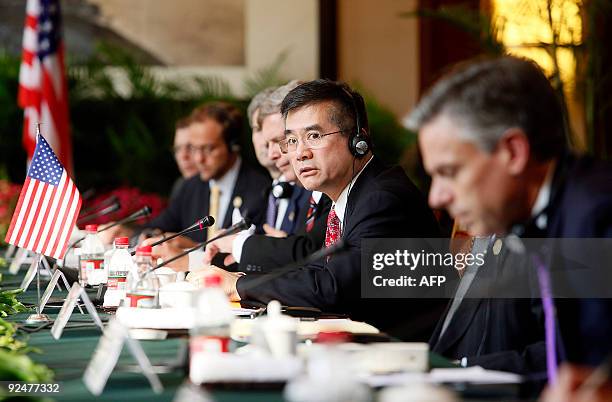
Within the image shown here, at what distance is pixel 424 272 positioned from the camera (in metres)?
3.54

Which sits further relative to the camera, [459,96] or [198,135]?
[198,135]

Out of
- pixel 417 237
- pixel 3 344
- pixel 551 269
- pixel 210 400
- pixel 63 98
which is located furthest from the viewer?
pixel 63 98

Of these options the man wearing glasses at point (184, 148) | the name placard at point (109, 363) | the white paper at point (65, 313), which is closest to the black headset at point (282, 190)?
the man wearing glasses at point (184, 148)

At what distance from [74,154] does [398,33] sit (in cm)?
295

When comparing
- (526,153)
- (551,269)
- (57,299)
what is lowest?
(57,299)

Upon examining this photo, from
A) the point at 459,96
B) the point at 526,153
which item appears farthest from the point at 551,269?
the point at 459,96

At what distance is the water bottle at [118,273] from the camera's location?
3322 millimetres

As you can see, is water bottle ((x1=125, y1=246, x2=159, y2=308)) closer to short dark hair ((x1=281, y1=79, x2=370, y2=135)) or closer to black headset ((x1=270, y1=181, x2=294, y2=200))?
short dark hair ((x1=281, y1=79, x2=370, y2=135))

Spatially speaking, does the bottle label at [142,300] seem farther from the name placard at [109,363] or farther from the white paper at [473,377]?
the white paper at [473,377]

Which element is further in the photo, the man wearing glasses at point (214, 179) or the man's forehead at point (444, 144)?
the man wearing glasses at point (214, 179)

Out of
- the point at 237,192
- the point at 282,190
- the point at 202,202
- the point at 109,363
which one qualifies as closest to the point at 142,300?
the point at 109,363

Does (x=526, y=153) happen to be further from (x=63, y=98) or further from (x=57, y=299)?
(x=63, y=98)

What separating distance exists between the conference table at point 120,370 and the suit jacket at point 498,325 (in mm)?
240

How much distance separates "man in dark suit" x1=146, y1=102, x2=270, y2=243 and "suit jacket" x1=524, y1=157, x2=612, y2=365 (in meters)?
3.57
